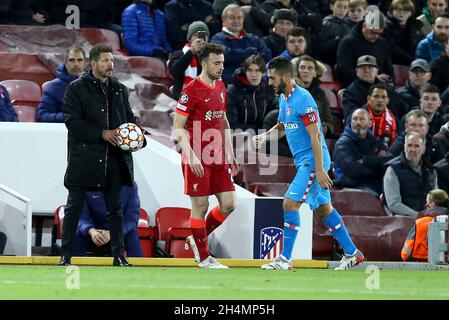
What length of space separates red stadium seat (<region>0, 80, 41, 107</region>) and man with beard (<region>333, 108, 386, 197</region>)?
11.3 ft

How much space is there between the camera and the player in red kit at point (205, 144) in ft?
37.0

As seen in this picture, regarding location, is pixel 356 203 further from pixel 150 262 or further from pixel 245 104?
pixel 150 262

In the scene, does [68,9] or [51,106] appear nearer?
[51,106]

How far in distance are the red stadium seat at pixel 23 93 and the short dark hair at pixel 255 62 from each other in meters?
2.37

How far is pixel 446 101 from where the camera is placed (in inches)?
654

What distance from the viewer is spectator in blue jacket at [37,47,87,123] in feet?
45.0

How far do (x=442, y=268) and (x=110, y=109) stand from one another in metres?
3.56

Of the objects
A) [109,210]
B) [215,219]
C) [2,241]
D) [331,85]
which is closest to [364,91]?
[331,85]

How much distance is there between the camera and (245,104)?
14.7 metres

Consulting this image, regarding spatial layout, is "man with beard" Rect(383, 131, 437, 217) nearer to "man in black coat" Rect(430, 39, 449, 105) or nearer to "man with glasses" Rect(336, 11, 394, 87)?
"man with glasses" Rect(336, 11, 394, 87)
